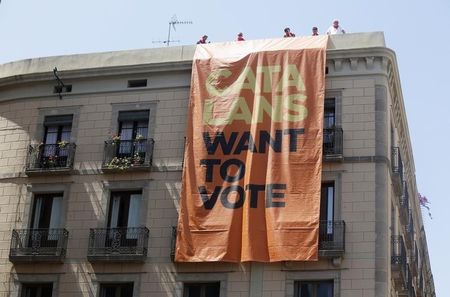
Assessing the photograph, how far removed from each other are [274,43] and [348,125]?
4.34m

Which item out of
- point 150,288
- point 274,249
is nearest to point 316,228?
point 274,249

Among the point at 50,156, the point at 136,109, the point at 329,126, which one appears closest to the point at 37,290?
the point at 50,156

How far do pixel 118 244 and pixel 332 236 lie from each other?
7.77 metres

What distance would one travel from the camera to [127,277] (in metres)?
32.7

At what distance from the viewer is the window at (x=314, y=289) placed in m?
30.8

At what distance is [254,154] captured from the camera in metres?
32.8

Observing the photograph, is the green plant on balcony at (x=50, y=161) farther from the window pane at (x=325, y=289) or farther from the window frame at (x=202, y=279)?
the window pane at (x=325, y=289)

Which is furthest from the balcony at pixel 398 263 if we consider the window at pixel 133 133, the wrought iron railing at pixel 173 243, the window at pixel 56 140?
the window at pixel 56 140

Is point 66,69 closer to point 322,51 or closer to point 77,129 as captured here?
point 77,129

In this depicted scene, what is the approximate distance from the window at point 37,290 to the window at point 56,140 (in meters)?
4.64

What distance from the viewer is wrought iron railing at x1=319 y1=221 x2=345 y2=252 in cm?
3084

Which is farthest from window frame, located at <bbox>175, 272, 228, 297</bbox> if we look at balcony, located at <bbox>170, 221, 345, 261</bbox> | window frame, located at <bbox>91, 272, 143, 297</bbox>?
balcony, located at <bbox>170, 221, 345, 261</bbox>

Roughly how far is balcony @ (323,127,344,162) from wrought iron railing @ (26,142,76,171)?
31.9ft

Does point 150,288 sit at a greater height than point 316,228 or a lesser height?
lesser
